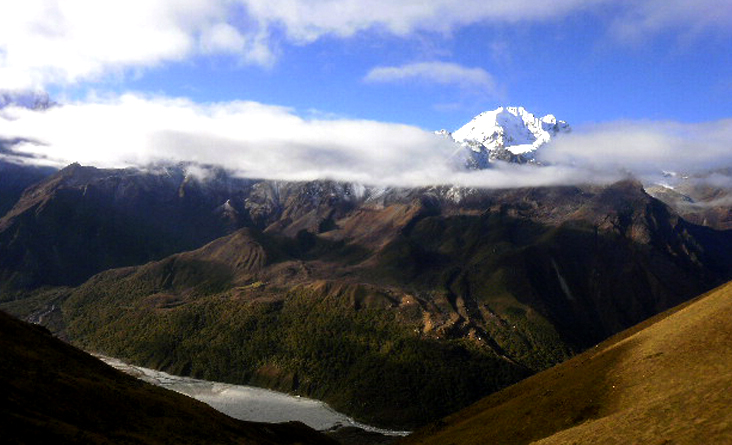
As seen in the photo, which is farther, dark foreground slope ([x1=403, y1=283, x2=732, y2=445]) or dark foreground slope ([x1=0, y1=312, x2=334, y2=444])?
dark foreground slope ([x1=0, y1=312, x2=334, y2=444])

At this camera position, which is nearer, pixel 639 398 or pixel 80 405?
pixel 639 398

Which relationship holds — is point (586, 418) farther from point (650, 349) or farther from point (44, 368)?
point (44, 368)

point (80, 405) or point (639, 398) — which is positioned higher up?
point (80, 405)

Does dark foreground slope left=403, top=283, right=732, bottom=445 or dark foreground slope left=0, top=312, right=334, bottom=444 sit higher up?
dark foreground slope left=0, top=312, right=334, bottom=444

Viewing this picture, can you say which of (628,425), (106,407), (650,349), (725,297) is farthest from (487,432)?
(106,407)

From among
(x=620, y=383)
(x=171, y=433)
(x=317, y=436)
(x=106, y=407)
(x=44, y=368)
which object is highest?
(x=44, y=368)
